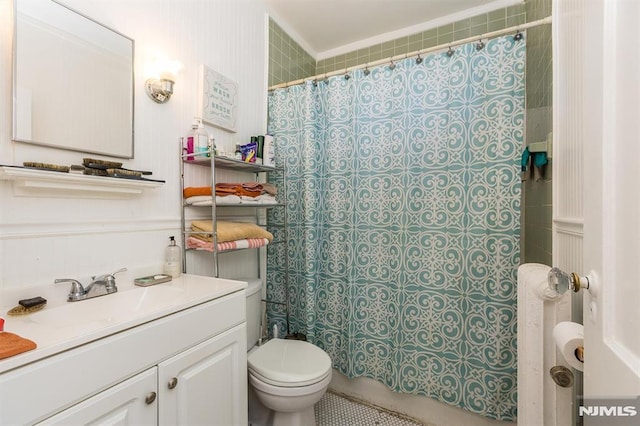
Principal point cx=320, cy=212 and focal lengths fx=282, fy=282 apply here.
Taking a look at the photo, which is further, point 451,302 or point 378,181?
point 378,181

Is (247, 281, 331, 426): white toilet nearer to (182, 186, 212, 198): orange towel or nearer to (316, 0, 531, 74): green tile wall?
(182, 186, 212, 198): orange towel

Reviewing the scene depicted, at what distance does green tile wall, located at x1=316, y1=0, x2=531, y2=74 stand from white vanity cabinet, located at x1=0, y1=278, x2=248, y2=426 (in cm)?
221

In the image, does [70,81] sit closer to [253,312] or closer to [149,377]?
[149,377]

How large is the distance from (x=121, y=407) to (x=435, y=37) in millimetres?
2728

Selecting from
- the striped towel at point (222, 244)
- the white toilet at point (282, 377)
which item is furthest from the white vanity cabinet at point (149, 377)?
the striped towel at point (222, 244)

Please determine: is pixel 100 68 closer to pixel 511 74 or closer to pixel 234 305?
pixel 234 305

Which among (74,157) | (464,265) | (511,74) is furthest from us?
(464,265)

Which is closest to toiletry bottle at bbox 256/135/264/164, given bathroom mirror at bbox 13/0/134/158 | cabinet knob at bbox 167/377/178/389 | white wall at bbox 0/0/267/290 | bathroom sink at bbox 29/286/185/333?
white wall at bbox 0/0/267/290

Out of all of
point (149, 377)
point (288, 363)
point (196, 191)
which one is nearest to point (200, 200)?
point (196, 191)

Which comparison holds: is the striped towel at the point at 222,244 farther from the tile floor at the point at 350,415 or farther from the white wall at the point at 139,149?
the tile floor at the point at 350,415

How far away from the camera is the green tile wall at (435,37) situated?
1.92 m

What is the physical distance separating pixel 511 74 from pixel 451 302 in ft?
3.87

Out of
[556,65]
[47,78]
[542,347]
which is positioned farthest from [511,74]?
[47,78]

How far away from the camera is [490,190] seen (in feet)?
4.63
